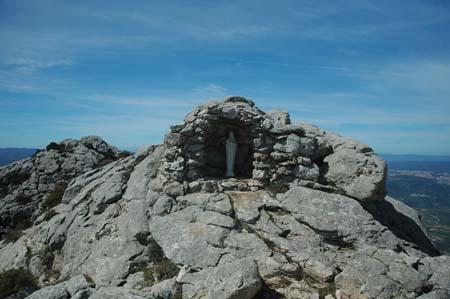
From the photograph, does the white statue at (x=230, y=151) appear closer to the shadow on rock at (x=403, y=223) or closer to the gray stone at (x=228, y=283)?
the shadow on rock at (x=403, y=223)

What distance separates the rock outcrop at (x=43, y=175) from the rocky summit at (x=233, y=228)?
4170mm

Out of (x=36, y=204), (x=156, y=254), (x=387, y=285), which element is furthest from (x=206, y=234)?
(x=36, y=204)

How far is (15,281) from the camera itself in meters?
16.5

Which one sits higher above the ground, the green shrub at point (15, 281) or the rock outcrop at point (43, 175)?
the rock outcrop at point (43, 175)

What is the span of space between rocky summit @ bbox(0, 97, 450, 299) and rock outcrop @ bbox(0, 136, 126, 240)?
4.17 m

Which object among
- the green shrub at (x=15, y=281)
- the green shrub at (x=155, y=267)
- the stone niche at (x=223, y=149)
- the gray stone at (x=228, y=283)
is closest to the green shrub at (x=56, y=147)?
the green shrub at (x=15, y=281)

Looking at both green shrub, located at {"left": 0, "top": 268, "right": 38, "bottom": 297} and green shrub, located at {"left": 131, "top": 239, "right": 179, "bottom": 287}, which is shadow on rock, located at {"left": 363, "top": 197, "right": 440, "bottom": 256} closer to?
green shrub, located at {"left": 131, "top": 239, "right": 179, "bottom": 287}

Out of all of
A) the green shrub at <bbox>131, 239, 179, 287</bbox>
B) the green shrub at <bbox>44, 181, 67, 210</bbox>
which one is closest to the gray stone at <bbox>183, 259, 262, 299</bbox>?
the green shrub at <bbox>131, 239, 179, 287</bbox>

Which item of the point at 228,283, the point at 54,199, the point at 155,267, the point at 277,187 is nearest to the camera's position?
the point at 228,283

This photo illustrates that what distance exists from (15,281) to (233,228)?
36.6 ft

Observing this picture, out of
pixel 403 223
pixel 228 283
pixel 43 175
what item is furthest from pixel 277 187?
pixel 43 175

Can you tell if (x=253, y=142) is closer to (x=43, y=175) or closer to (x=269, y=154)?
(x=269, y=154)

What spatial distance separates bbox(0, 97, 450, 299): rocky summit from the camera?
492 inches

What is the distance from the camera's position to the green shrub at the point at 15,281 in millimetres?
15973
